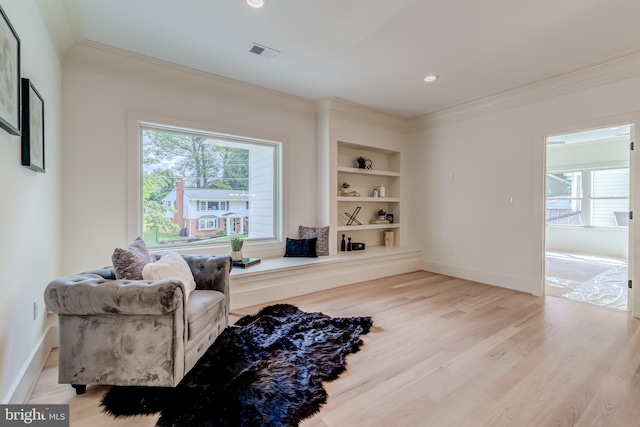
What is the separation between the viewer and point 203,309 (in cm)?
197

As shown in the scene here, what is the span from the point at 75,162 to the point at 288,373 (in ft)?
8.81

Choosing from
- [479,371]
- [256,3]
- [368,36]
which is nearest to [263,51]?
[256,3]

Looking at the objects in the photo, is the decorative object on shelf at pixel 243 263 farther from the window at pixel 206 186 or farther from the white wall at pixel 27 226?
the white wall at pixel 27 226

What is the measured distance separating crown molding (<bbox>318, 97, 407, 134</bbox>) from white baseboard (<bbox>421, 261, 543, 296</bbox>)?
2411mm

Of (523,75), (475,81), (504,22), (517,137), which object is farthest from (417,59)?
(517,137)

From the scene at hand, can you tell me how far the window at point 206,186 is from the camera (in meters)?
3.20

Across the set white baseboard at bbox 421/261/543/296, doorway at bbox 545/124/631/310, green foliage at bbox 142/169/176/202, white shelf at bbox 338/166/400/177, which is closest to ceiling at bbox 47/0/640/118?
green foliage at bbox 142/169/176/202

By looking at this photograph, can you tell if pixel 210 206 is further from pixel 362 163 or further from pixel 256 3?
pixel 362 163

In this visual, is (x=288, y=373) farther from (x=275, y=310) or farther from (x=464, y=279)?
(x=464, y=279)

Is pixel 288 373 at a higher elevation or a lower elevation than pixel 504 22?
lower

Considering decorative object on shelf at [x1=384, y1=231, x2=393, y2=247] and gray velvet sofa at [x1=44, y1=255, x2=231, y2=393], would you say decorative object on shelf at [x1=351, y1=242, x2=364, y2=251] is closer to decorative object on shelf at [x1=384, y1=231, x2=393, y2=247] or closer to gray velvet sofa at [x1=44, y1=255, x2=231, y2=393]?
decorative object on shelf at [x1=384, y1=231, x2=393, y2=247]

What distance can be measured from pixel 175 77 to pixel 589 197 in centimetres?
875

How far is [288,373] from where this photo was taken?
1.88 meters

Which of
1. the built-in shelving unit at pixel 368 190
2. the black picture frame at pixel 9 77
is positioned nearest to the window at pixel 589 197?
the built-in shelving unit at pixel 368 190
